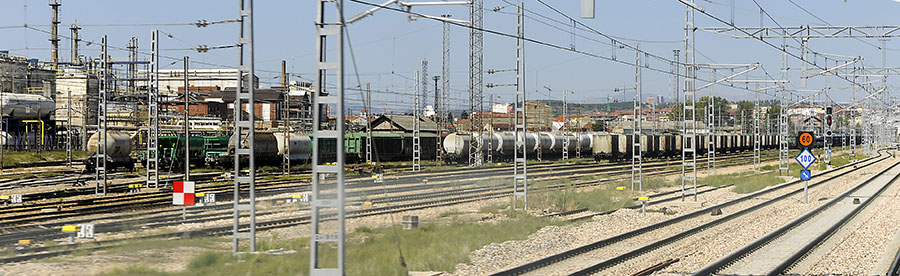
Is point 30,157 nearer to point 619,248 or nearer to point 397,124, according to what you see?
point 397,124

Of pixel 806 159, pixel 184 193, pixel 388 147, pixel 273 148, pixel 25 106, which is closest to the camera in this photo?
pixel 184 193

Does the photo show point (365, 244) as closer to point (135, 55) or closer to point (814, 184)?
point (814, 184)

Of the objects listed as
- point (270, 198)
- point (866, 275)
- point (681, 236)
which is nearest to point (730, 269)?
point (866, 275)

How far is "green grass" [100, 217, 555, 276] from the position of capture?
1527 cm

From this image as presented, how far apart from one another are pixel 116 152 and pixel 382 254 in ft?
114

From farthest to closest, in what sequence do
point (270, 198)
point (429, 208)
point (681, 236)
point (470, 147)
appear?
point (470, 147) → point (270, 198) → point (429, 208) → point (681, 236)

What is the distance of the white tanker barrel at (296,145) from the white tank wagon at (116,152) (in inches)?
383

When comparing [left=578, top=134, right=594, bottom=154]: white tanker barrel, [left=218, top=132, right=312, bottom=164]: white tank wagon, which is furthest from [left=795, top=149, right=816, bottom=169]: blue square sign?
[left=578, top=134, right=594, bottom=154]: white tanker barrel

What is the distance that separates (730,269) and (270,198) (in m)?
19.5

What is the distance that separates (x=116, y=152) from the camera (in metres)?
47.2

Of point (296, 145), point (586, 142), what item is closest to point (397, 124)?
point (586, 142)

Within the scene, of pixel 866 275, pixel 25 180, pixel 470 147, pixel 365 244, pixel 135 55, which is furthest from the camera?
pixel 135 55

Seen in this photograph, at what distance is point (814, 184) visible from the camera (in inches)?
1816

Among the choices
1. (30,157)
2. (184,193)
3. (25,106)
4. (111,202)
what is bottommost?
(111,202)
